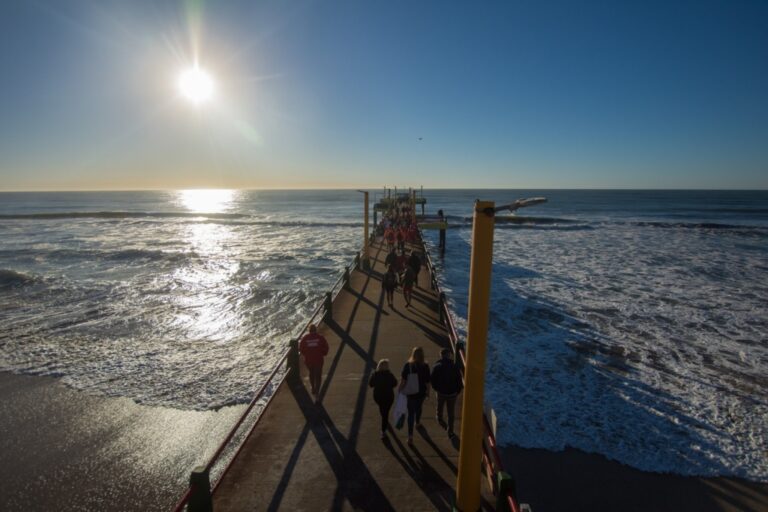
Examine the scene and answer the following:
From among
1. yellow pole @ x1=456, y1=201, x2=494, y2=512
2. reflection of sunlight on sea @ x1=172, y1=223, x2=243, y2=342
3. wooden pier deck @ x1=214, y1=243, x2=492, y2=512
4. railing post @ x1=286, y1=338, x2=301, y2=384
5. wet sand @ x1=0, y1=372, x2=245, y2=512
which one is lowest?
wet sand @ x1=0, y1=372, x2=245, y2=512

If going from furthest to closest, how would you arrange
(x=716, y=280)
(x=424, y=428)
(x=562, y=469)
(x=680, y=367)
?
(x=716, y=280)
(x=680, y=367)
(x=562, y=469)
(x=424, y=428)

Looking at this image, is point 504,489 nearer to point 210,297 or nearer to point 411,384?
point 411,384

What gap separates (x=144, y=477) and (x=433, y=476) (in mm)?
5848

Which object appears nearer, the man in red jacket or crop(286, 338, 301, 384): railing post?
the man in red jacket

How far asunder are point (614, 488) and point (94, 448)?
10.3 metres

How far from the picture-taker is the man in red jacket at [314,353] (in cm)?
703

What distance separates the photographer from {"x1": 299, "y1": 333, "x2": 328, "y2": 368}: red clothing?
703cm

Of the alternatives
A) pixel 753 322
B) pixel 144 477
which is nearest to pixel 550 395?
pixel 144 477

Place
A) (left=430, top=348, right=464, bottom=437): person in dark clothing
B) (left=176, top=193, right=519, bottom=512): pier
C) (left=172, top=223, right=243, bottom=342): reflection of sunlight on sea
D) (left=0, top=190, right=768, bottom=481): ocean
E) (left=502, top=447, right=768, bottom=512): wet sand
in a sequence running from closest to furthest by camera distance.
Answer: (left=176, top=193, right=519, bottom=512): pier
(left=430, top=348, right=464, bottom=437): person in dark clothing
(left=502, top=447, right=768, bottom=512): wet sand
(left=0, top=190, right=768, bottom=481): ocean
(left=172, top=223, right=243, bottom=342): reflection of sunlight on sea

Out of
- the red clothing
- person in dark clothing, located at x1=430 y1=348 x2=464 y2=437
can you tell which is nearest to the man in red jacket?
Result: the red clothing

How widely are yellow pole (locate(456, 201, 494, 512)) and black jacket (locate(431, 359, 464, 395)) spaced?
6.13ft

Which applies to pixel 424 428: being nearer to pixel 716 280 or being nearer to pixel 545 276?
pixel 545 276

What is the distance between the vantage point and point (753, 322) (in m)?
16.3

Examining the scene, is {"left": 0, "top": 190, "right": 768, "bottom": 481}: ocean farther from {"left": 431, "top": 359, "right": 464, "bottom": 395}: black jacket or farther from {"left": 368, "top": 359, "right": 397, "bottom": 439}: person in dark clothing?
{"left": 368, "top": 359, "right": 397, "bottom": 439}: person in dark clothing
